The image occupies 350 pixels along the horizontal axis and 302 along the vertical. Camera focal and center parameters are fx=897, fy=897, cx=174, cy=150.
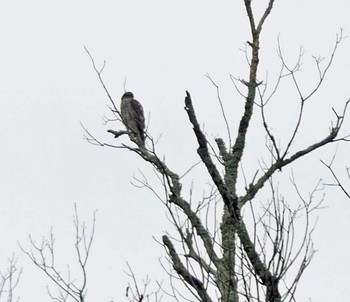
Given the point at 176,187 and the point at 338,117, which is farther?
the point at 176,187

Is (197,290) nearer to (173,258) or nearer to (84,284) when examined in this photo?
(173,258)

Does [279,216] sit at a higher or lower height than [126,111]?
lower

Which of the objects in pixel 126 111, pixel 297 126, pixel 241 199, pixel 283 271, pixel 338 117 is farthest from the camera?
pixel 126 111

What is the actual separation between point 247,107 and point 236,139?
310 mm

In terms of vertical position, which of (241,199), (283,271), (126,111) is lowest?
(283,271)

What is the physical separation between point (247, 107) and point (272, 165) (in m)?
0.65

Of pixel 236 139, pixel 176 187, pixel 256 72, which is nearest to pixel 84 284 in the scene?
pixel 176 187

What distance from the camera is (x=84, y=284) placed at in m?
7.91

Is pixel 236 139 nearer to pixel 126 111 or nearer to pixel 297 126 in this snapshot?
pixel 297 126

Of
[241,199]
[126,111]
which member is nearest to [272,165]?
[241,199]

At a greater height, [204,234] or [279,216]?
[204,234]

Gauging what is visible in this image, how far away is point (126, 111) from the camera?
45.4 ft

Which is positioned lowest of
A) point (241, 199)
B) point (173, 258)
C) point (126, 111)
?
point (173, 258)

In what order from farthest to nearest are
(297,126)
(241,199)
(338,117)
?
(241,199) < (338,117) < (297,126)
